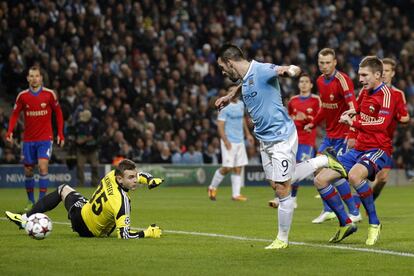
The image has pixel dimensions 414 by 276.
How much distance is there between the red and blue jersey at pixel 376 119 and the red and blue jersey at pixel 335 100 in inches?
124

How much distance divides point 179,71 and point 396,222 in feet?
53.1

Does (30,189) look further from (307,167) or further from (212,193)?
(307,167)

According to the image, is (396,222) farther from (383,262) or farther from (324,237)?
(383,262)

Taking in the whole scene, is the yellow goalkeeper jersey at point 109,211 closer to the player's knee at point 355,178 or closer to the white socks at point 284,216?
the white socks at point 284,216

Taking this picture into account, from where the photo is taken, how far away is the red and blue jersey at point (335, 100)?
1487 cm

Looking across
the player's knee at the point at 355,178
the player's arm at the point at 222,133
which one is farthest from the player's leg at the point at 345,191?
the player's arm at the point at 222,133

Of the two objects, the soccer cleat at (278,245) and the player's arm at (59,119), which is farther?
the player's arm at (59,119)

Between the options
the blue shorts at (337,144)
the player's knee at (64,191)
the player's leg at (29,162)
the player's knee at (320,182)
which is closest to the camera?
the player's knee at (320,182)

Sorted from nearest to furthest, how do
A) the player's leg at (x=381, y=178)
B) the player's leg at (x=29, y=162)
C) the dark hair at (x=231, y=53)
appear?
1. the dark hair at (x=231, y=53)
2. the player's leg at (x=381, y=178)
3. the player's leg at (x=29, y=162)

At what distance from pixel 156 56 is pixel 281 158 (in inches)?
780

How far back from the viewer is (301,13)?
34.8 metres

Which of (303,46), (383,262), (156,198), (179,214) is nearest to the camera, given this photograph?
(383,262)

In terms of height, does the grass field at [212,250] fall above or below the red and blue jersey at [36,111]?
below

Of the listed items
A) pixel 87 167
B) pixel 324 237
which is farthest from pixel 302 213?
pixel 87 167
